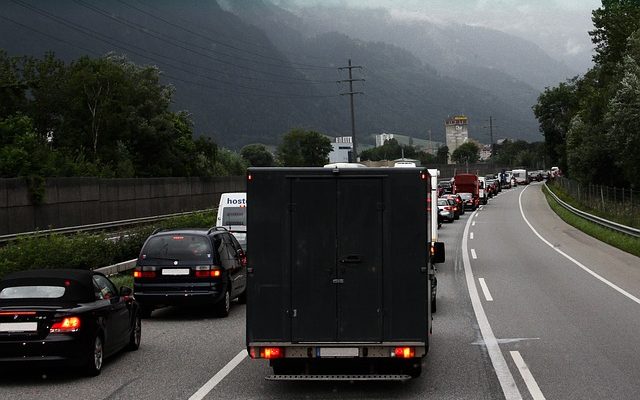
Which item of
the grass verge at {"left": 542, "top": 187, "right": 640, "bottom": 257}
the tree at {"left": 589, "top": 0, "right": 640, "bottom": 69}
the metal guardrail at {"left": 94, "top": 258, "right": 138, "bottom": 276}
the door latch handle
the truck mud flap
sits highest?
the tree at {"left": 589, "top": 0, "right": 640, "bottom": 69}

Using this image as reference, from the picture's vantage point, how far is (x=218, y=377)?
32.9ft

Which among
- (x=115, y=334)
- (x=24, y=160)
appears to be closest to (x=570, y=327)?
(x=115, y=334)

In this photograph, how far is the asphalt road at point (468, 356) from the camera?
30.1 feet

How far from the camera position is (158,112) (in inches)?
3219

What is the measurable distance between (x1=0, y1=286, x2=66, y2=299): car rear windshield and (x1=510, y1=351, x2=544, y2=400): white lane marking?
18.0ft

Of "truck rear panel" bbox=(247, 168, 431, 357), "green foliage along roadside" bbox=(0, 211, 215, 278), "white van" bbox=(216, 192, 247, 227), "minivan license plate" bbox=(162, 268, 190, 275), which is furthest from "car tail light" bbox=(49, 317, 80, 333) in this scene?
"white van" bbox=(216, 192, 247, 227)

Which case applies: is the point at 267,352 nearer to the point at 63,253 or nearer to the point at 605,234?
the point at 63,253

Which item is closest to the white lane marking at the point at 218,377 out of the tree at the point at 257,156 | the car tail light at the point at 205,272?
the car tail light at the point at 205,272

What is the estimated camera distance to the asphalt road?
9.19m

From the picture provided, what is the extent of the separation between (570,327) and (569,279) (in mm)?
7812

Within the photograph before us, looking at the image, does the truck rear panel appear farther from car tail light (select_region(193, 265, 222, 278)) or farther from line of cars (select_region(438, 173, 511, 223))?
line of cars (select_region(438, 173, 511, 223))

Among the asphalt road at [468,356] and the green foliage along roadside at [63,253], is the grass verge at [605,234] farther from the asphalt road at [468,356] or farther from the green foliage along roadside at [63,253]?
the green foliage along roadside at [63,253]

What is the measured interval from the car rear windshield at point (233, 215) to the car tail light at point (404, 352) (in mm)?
17244

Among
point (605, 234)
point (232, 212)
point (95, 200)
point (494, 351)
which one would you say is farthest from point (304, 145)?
point (494, 351)
